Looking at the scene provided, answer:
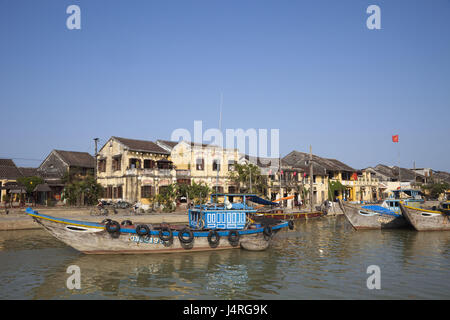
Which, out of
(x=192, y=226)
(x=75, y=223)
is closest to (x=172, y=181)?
(x=192, y=226)

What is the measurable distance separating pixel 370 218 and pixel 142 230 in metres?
18.4

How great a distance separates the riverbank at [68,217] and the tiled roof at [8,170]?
1190 cm

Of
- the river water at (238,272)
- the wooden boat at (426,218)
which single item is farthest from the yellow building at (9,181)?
the wooden boat at (426,218)

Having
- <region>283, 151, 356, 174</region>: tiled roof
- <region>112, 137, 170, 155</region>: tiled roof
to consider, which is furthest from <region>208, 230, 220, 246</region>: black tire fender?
<region>283, 151, 356, 174</region>: tiled roof

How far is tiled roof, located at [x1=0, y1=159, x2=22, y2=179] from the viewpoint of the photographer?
38.3 meters

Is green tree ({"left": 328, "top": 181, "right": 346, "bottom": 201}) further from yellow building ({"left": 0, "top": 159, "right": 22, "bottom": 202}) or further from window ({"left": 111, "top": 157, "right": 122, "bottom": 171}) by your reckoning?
yellow building ({"left": 0, "top": 159, "right": 22, "bottom": 202})

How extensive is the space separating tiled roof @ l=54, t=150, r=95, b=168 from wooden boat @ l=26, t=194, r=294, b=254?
2666cm

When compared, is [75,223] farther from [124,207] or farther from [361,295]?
[124,207]

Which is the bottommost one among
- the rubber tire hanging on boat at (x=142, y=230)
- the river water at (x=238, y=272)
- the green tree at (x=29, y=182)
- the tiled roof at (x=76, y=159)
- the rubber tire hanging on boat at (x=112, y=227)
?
the river water at (x=238, y=272)

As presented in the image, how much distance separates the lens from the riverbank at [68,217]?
965 inches

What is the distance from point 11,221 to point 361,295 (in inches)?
931

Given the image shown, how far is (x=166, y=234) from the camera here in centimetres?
1636

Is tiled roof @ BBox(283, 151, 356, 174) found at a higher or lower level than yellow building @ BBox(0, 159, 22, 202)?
higher

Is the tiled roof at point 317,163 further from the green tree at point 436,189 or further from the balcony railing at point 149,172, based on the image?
the balcony railing at point 149,172
